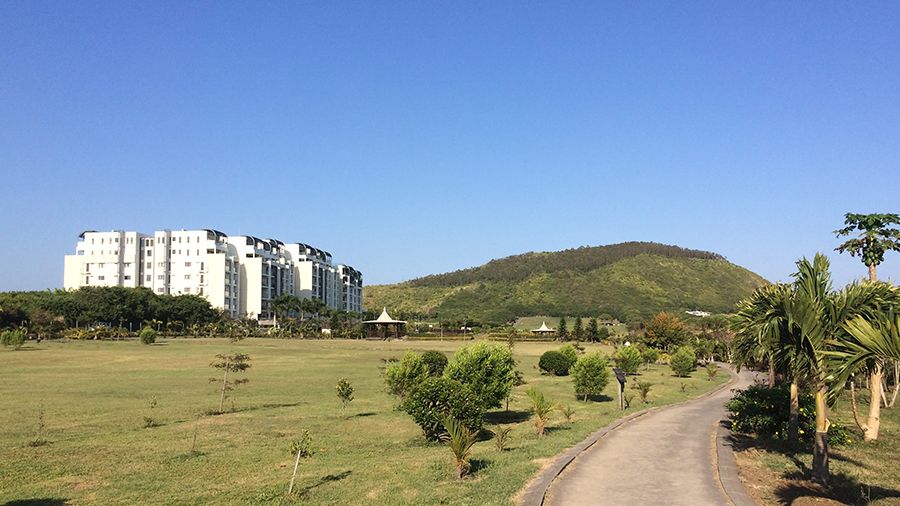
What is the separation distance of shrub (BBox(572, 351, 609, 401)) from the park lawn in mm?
1039

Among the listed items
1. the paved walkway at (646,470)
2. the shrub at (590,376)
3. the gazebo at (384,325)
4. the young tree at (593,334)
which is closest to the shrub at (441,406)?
the paved walkway at (646,470)

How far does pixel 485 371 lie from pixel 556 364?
26.9m

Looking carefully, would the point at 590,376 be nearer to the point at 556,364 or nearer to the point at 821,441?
the point at 556,364

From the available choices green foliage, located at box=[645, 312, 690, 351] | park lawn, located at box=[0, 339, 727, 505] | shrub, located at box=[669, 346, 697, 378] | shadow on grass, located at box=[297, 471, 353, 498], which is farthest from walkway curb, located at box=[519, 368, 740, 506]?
green foliage, located at box=[645, 312, 690, 351]

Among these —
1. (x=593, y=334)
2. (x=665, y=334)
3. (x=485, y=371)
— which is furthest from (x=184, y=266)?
(x=485, y=371)

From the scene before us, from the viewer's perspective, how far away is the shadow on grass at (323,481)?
14438 mm

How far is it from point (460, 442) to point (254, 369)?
38974 millimetres

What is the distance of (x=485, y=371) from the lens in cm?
2542

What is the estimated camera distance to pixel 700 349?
7506cm

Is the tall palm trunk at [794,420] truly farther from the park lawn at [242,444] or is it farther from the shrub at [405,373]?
the shrub at [405,373]

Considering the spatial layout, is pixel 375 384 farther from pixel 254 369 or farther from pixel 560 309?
pixel 560 309

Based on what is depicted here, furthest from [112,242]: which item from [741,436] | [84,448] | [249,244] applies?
[741,436]

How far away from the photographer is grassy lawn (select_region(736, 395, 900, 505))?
13.6 meters

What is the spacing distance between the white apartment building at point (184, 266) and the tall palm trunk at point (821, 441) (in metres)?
131
